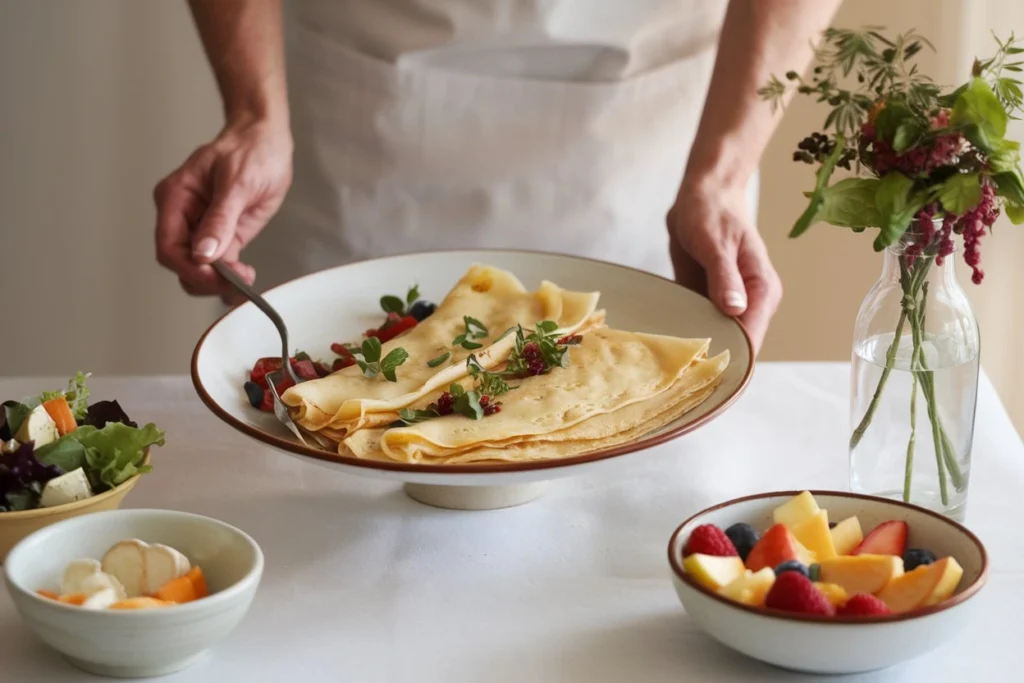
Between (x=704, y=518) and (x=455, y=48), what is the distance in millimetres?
1101

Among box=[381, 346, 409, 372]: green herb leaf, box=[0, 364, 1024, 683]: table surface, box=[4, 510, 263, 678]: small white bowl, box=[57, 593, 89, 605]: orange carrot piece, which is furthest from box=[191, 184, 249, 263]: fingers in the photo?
box=[57, 593, 89, 605]: orange carrot piece

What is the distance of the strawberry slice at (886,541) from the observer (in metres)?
1.04

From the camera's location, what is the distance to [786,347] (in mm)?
3127

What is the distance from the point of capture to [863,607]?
92 cm

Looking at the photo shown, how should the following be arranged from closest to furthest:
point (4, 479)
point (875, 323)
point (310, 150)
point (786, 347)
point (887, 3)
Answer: point (4, 479) < point (875, 323) < point (310, 150) < point (887, 3) < point (786, 347)

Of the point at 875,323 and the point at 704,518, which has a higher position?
the point at 875,323

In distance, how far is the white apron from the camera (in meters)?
1.94

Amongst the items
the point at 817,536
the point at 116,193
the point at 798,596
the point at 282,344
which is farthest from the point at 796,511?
the point at 116,193

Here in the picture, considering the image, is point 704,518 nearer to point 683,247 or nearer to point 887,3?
point 683,247

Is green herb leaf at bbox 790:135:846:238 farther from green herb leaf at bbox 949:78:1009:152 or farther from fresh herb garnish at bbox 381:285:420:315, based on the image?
fresh herb garnish at bbox 381:285:420:315

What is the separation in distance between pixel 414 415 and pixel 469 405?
6 centimetres

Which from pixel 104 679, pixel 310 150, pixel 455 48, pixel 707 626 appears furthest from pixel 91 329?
pixel 707 626

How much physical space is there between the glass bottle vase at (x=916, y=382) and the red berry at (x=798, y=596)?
12.6 inches

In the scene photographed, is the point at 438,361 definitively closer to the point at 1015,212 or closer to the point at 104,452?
the point at 104,452
